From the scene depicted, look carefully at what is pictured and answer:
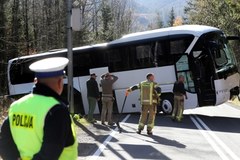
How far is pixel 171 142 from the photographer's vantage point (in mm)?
12227

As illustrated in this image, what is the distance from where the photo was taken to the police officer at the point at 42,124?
305cm

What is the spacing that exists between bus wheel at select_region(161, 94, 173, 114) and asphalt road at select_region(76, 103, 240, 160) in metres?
1.89

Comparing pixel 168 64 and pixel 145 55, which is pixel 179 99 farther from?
pixel 145 55

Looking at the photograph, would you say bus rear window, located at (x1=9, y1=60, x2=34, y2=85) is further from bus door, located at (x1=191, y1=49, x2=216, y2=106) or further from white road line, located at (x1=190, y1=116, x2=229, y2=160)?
white road line, located at (x1=190, y1=116, x2=229, y2=160)

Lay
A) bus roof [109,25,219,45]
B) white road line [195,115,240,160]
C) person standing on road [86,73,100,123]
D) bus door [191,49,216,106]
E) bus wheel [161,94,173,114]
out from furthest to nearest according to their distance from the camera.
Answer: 1. bus wheel [161,94,173,114]
2. bus roof [109,25,219,45]
3. bus door [191,49,216,106]
4. person standing on road [86,73,100,123]
5. white road line [195,115,240,160]

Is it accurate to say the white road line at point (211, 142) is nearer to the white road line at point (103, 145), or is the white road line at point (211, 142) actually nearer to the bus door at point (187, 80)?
the bus door at point (187, 80)

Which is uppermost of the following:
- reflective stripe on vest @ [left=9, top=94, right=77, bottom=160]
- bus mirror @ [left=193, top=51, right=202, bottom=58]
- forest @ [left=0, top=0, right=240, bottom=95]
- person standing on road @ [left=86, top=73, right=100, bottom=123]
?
forest @ [left=0, top=0, right=240, bottom=95]

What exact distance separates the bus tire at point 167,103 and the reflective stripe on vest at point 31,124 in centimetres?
1625

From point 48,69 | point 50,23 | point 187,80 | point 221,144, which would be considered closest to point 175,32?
point 187,80

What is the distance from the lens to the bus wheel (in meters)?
19.3

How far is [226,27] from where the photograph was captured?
38.2 meters

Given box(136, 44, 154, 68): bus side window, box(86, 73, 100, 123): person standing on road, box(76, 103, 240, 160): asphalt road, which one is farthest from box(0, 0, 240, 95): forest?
box(76, 103, 240, 160): asphalt road

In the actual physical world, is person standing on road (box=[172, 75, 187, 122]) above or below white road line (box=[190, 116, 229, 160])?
above

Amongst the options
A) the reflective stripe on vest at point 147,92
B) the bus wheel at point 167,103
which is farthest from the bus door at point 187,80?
the reflective stripe on vest at point 147,92
